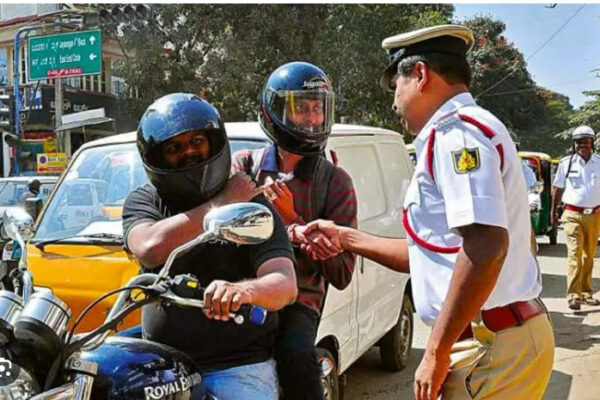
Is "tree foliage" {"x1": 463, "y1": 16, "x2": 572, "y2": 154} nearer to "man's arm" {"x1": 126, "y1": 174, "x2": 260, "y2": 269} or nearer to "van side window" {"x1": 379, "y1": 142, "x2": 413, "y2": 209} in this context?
"van side window" {"x1": 379, "y1": 142, "x2": 413, "y2": 209}

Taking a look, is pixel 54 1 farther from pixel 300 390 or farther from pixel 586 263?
pixel 300 390

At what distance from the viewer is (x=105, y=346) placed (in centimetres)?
187

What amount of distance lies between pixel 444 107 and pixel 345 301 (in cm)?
222

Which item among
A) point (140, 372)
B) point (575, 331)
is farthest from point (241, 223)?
point (575, 331)

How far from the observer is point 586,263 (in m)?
8.09

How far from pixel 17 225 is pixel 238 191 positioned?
755 mm

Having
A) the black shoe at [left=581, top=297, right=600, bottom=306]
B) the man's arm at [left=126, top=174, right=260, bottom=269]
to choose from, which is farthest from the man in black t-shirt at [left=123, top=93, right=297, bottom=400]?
the black shoe at [left=581, top=297, right=600, bottom=306]

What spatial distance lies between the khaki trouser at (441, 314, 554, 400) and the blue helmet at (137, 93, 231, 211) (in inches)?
37.2

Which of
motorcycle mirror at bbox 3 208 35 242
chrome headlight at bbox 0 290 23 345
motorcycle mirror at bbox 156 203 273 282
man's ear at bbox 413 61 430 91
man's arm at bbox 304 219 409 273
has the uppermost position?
man's ear at bbox 413 61 430 91

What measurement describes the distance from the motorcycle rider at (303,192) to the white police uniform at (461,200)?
0.62 metres

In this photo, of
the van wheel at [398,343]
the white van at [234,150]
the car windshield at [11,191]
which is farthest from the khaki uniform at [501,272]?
the car windshield at [11,191]

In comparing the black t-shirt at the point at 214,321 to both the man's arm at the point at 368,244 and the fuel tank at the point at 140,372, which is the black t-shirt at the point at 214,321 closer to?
the fuel tank at the point at 140,372

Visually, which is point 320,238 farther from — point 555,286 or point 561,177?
point 555,286

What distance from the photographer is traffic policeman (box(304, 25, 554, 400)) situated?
1.98 m
